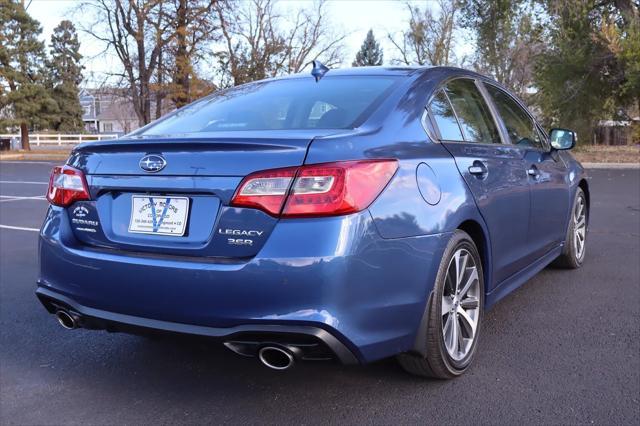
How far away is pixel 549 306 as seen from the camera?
4.26 metres

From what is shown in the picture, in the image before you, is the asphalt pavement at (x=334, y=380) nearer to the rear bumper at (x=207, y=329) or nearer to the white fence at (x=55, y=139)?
the rear bumper at (x=207, y=329)

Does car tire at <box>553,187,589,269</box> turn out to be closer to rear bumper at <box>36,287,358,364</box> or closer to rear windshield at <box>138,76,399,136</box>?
rear windshield at <box>138,76,399,136</box>

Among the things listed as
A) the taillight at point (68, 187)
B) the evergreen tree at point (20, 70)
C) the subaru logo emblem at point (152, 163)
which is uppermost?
the evergreen tree at point (20, 70)

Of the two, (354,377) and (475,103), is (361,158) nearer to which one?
(354,377)

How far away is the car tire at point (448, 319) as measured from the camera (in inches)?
109

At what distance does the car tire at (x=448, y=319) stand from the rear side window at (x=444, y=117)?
0.56 m

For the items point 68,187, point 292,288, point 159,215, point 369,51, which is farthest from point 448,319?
point 369,51

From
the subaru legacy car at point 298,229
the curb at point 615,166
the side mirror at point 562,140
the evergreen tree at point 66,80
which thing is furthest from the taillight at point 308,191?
the evergreen tree at point 66,80

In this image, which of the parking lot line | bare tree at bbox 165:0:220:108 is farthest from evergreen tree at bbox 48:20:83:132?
the parking lot line

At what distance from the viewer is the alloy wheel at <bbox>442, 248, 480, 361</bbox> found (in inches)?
118

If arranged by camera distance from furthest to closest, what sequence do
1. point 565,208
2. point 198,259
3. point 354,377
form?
1. point 565,208
2. point 354,377
3. point 198,259

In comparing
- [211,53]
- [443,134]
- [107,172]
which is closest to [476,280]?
[443,134]

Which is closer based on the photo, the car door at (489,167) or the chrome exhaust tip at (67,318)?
the chrome exhaust tip at (67,318)

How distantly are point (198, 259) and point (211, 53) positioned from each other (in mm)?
32627
